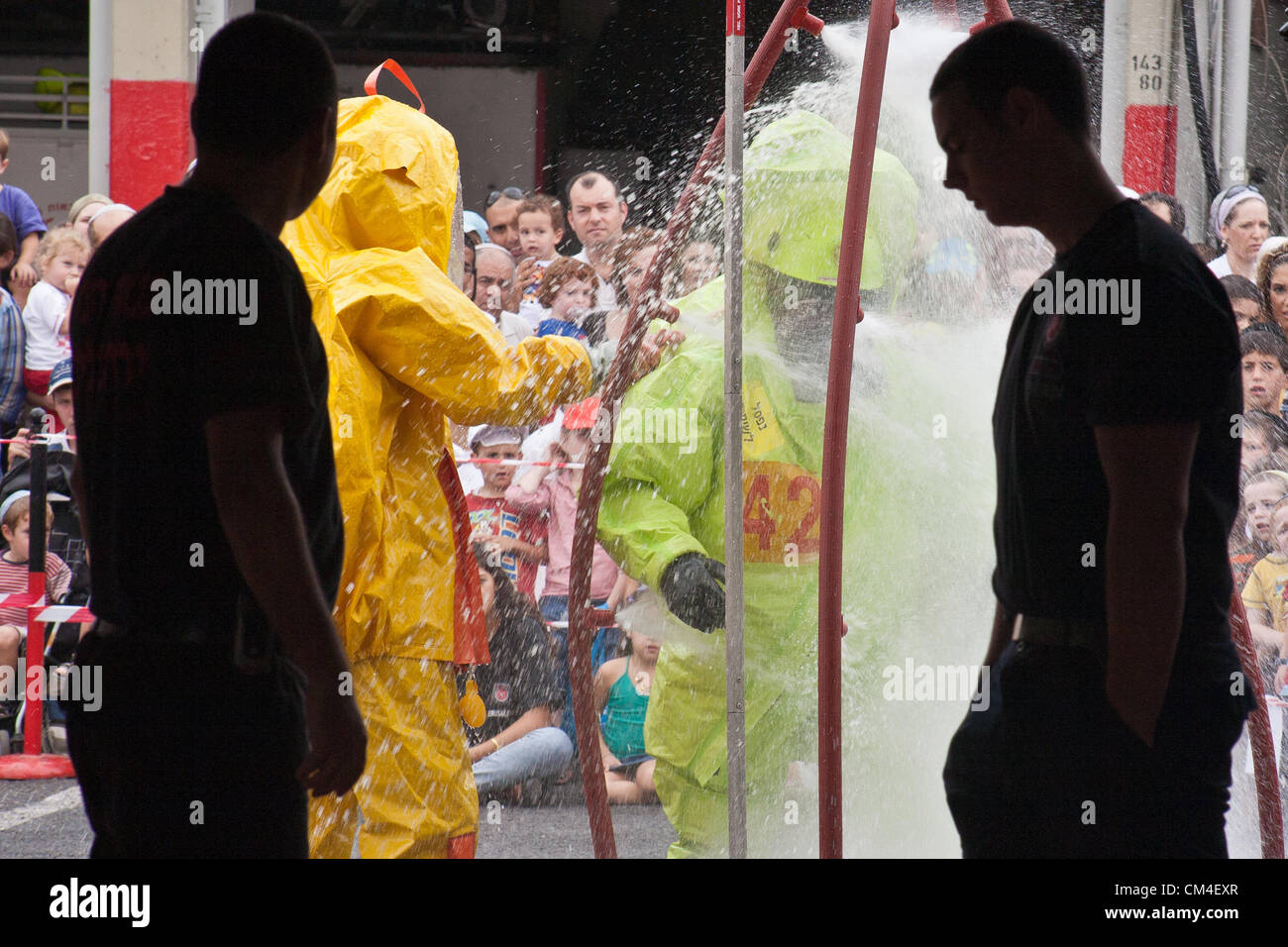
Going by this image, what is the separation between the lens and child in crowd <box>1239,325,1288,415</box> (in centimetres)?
321

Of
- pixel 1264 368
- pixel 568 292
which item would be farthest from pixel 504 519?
pixel 1264 368

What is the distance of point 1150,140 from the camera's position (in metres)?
2.65

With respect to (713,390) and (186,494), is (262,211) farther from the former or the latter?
(713,390)

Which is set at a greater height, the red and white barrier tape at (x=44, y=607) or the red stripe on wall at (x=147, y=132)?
the red stripe on wall at (x=147, y=132)

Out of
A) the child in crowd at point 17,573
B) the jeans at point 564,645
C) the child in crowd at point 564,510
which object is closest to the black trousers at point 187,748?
the jeans at point 564,645

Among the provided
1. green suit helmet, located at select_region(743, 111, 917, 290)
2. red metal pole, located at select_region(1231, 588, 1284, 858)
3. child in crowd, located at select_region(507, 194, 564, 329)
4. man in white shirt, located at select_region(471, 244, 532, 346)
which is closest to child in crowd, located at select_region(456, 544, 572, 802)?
man in white shirt, located at select_region(471, 244, 532, 346)

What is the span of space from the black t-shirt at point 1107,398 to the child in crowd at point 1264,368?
1.42m

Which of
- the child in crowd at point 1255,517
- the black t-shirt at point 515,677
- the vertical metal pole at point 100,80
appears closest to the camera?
the vertical metal pole at point 100,80

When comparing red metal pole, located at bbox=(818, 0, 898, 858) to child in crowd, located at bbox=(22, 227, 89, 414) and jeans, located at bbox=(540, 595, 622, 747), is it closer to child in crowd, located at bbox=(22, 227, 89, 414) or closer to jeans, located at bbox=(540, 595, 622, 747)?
child in crowd, located at bbox=(22, 227, 89, 414)

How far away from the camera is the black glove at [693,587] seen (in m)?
2.92

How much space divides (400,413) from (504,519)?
1810mm

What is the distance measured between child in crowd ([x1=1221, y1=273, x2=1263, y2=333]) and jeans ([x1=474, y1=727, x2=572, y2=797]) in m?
2.32

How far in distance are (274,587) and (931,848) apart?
6.73 ft

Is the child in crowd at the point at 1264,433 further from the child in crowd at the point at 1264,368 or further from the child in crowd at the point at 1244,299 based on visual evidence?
the child in crowd at the point at 1244,299
